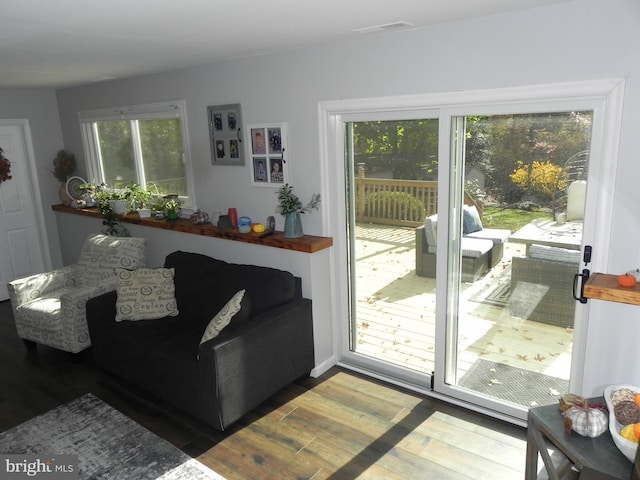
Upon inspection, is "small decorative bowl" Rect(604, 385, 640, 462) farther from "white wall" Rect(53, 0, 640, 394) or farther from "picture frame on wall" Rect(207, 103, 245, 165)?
"picture frame on wall" Rect(207, 103, 245, 165)

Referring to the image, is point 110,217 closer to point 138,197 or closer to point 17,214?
point 138,197

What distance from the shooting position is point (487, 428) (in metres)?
2.91

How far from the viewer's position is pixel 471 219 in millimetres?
2947

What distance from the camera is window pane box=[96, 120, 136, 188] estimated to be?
16.2 feet

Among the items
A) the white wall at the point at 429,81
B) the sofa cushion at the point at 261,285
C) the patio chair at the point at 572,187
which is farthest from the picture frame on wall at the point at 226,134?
the patio chair at the point at 572,187

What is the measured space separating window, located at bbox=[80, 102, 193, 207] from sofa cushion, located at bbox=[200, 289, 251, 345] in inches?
65.0

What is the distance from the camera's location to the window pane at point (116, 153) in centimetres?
494

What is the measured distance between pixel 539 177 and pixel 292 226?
166 centimetres

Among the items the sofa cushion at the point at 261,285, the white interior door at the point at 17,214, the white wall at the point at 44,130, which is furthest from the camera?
the white interior door at the point at 17,214

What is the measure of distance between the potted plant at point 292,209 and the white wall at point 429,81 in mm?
73

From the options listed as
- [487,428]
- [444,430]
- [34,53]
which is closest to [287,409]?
[444,430]

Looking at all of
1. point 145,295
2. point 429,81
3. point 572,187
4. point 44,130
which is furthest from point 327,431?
point 44,130

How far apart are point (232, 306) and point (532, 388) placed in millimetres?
1903

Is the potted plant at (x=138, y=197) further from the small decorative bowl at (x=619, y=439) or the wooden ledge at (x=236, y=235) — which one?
the small decorative bowl at (x=619, y=439)
